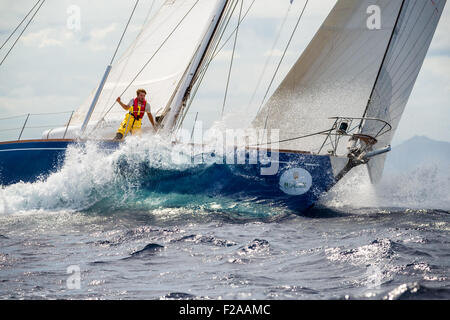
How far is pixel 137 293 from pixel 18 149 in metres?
5.74

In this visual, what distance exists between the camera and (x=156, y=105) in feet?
30.7

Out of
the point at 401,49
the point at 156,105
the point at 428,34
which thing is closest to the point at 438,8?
the point at 428,34

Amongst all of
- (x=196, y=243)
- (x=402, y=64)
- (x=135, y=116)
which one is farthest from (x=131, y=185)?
(x=402, y=64)

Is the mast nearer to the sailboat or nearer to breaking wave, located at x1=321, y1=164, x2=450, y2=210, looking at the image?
the sailboat

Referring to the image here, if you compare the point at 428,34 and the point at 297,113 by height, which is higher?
the point at 428,34

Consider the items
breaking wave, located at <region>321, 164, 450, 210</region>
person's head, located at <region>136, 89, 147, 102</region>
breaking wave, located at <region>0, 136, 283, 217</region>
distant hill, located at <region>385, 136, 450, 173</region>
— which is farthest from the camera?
distant hill, located at <region>385, 136, 450, 173</region>

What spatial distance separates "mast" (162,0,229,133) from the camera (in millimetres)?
8586

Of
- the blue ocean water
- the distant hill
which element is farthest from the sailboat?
the distant hill

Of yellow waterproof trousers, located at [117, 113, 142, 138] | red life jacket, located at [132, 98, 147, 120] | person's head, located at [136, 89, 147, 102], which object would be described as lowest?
yellow waterproof trousers, located at [117, 113, 142, 138]

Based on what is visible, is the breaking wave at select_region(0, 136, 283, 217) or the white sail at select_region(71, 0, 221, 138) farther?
the white sail at select_region(71, 0, 221, 138)

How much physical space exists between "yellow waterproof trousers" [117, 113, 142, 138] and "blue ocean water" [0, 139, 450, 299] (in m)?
0.64

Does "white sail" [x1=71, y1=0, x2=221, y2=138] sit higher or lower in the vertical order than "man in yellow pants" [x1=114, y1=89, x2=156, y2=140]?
higher

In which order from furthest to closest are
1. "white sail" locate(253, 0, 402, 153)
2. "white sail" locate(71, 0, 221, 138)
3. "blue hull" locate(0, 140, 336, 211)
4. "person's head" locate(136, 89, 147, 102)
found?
1. "white sail" locate(253, 0, 402, 153)
2. "white sail" locate(71, 0, 221, 138)
3. "person's head" locate(136, 89, 147, 102)
4. "blue hull" locate(0, 140, 336, 211)
